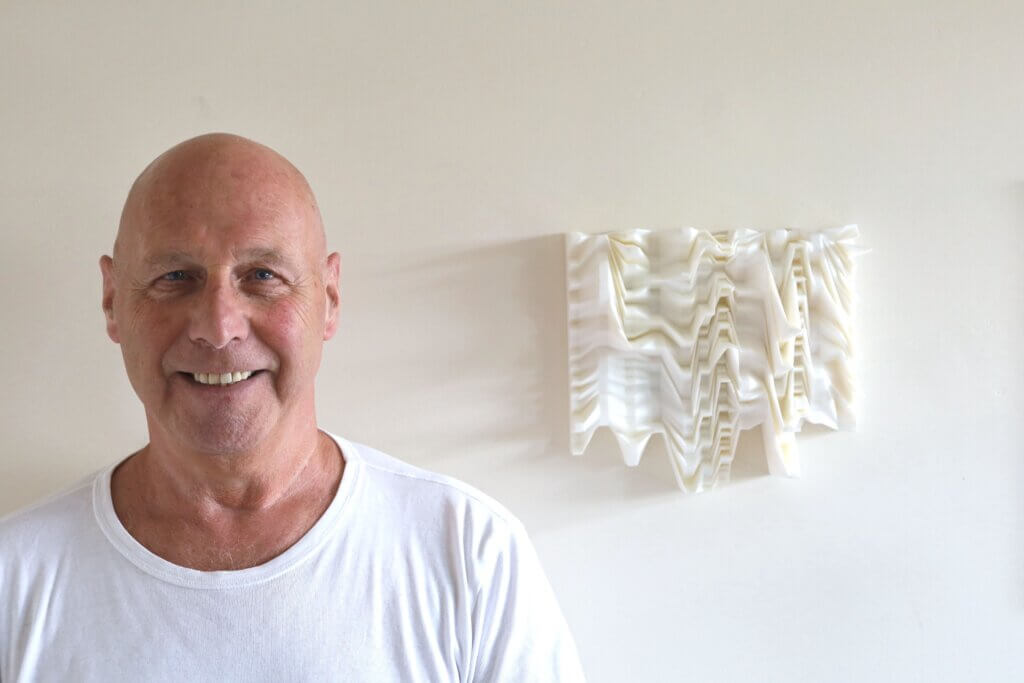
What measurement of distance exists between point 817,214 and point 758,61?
25cm

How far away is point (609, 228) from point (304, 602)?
70 centimetres

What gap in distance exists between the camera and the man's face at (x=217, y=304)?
1056 mm

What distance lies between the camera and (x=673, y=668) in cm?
142

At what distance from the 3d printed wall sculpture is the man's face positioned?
0.45 metres

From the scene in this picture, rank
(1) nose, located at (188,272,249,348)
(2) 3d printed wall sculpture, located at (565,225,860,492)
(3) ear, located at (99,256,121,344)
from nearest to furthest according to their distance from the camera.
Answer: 1. (1) nose, located at (188,272,249,348)
2. (3) ear, located at (99,256,121,344)
3. (2) 3d printed wall sculpture, located at (565,225,860,492)

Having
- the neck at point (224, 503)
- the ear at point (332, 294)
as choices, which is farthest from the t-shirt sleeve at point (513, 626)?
the ear at point (332, 294)

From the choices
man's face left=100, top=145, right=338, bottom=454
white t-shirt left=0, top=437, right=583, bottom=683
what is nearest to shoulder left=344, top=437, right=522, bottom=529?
white t-shirt left=0, top=437, right=583, bottom=683

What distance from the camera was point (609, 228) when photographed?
1.40 m

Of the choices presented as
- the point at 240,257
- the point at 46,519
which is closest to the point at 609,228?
the point at 240,257

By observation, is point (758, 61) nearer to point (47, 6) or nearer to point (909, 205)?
point (909, 205)

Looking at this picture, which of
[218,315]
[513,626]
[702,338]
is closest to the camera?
[218,315]

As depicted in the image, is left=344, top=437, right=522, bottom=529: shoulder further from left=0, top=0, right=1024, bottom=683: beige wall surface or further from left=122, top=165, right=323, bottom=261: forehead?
left=122, top=165, right=323, bottom=261: forehead

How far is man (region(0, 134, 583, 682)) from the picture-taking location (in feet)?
3.50

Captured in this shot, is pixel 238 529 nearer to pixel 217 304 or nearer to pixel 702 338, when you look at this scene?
pixel 217 304
